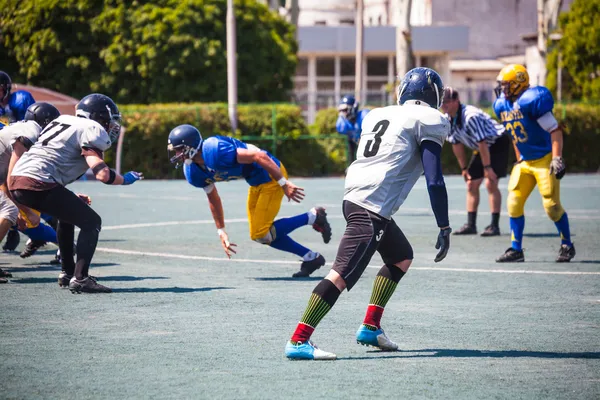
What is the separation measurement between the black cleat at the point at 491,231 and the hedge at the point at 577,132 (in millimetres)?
17501

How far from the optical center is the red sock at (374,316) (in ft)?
22.7

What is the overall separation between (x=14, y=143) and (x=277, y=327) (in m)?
3.73

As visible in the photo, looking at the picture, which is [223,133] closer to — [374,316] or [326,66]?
[374,316]

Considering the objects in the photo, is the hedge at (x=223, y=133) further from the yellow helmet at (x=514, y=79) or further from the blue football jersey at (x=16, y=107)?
the yellow helmet at (x=514, y=79)

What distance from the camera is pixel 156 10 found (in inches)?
1455

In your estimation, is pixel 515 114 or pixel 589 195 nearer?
pixel 515 114

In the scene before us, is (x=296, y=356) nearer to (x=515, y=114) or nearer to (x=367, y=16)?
(x=515, y=114)

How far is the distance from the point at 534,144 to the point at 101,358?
6503 mm

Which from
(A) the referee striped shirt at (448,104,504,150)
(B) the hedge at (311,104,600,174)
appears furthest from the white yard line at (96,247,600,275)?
(B) the hedge at (311,104,600,174)

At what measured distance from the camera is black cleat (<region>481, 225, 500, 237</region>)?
47.2 ft

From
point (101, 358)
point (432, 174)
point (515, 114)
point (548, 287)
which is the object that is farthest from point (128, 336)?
point (515, 114)

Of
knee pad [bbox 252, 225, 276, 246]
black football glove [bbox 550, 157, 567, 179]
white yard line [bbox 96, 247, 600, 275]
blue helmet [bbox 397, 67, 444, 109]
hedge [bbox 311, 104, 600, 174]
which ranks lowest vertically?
hedge [bbox 311, 104, 600, 174]

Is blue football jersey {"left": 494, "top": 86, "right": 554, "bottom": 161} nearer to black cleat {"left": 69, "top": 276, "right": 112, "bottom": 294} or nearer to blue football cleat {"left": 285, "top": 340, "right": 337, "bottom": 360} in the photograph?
black cleat {"left": 69, "top": 276, "right": 112, "bottom": 294}

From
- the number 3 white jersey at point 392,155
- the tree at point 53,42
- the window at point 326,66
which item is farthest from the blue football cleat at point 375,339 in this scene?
the window at point 326,66
